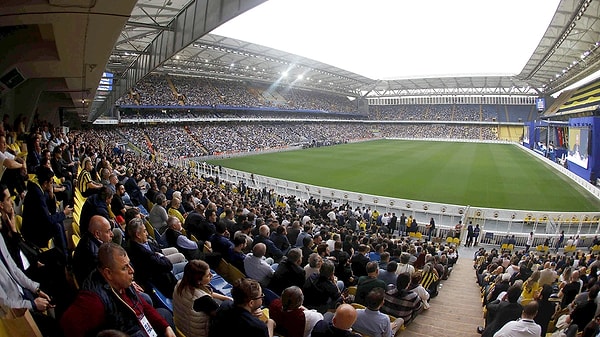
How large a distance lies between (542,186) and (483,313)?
2135cm

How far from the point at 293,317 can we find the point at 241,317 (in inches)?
31.8

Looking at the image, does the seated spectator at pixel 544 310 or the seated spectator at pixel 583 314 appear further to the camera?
the seated spectator at pixel 544 310

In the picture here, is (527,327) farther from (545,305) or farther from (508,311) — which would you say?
(545,305)

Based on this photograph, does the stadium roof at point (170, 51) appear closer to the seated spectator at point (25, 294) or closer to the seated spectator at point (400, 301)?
the seated spectator at point (25, 294)

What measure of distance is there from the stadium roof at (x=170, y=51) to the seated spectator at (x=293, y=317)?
3.89 meters

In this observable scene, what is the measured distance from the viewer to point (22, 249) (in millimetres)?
3104

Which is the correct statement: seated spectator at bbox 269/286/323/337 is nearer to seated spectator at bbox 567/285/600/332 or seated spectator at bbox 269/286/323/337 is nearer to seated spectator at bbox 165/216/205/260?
seated spectator at bbox 165/216/205/260

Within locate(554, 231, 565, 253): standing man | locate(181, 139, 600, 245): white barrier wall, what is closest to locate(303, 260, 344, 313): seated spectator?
locate(181, 139, 600, 245): white barrier wall

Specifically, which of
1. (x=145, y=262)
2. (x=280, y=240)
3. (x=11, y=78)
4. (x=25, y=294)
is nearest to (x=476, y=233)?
(x=280, y=240)

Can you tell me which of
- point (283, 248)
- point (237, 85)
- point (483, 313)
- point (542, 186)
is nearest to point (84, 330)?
point (283, 248)

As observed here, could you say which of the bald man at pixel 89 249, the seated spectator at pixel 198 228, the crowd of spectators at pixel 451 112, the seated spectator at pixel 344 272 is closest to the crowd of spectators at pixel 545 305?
the seated spectator at pixel 344 272

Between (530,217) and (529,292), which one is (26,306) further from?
(530,217)

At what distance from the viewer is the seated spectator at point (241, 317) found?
2342 mm

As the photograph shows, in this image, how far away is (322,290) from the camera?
157 inches
